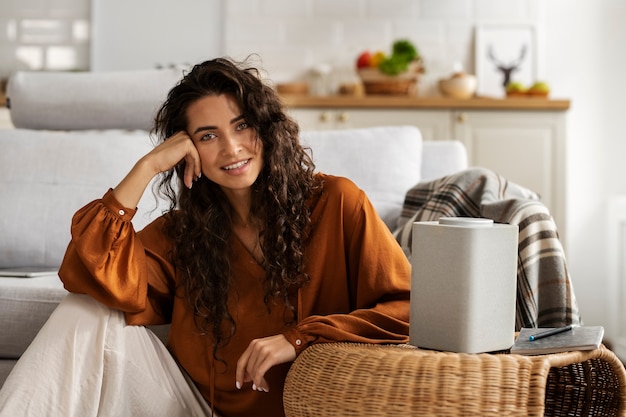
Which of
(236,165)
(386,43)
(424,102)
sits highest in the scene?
(386,43)

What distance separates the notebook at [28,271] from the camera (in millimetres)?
2309

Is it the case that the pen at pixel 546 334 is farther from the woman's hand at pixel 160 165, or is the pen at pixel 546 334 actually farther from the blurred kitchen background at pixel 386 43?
the blurred kitchen background at pixel 386 43

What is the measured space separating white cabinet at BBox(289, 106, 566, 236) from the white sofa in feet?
5.30

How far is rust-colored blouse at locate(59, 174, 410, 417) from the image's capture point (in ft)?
5.80

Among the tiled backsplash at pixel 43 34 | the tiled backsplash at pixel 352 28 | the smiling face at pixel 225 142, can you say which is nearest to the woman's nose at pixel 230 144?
the smiling face at pixel 225 142

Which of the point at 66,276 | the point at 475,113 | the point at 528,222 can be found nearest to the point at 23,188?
the point at 66,276

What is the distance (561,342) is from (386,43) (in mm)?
3720

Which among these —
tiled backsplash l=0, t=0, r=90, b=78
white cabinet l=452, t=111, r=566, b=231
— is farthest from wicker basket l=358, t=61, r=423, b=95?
tiled backsplash l=0, t=0, r=90, b=78

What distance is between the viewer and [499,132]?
174 inches

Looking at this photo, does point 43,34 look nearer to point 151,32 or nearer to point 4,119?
point 151,32

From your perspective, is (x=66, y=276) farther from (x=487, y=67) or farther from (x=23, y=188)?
(x=487, y=67)

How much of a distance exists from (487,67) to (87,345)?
364 centimetres

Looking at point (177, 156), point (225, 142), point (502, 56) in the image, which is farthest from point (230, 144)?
point (502, 56)

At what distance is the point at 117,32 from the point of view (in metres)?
5.05
